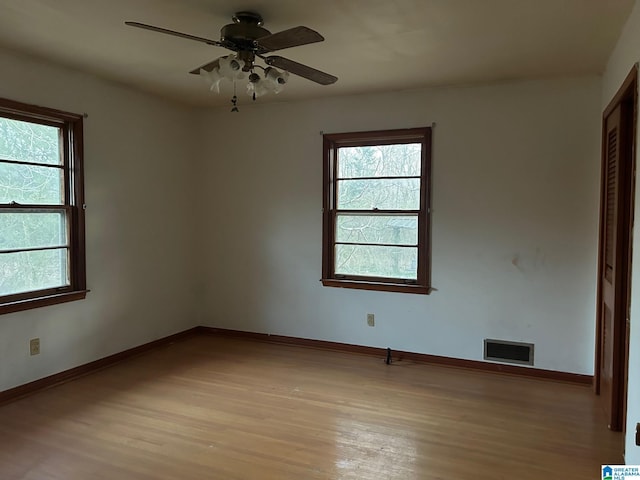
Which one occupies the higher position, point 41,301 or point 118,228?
point 118,228

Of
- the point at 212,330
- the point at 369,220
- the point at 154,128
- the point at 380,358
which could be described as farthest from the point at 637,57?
the point at 212,330

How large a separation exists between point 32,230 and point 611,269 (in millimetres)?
4041

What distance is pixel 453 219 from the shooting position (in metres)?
4.13

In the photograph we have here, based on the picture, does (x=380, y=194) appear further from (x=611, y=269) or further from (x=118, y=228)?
(x=118, y=228)

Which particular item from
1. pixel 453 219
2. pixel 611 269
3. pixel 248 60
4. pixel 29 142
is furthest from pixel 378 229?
pixel 29 142

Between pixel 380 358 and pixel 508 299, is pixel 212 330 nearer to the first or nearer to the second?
pixel 380 358

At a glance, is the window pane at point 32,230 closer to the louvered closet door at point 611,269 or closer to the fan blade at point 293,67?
the fan blade at point 293,67

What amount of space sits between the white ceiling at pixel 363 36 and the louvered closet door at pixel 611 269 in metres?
0.64

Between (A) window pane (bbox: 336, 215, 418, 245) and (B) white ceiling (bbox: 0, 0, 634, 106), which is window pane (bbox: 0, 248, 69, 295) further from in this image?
(A) window pane (bbox: 336, 215, 418, 245)

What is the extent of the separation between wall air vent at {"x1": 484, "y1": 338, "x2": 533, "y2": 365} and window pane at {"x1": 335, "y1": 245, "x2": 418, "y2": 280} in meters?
0.85

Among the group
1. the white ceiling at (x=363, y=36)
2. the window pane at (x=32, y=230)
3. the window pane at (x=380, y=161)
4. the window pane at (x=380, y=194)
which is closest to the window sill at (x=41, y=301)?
the window pane at (x=32, y=230)

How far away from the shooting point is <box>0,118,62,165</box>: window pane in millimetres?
3359

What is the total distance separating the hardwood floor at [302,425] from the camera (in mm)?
2518

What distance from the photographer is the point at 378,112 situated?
4344 mm
